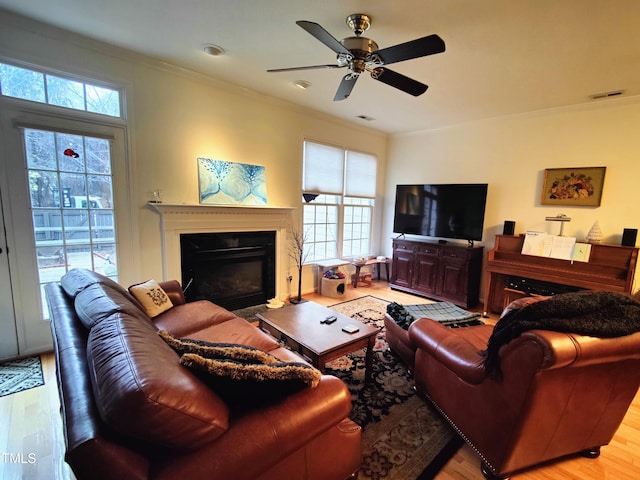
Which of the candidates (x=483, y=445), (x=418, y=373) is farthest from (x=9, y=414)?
(x=483, y=445)

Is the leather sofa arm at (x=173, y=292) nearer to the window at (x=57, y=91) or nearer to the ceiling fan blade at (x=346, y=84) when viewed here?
the window at (x=57, y=91)

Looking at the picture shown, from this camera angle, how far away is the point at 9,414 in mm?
1873

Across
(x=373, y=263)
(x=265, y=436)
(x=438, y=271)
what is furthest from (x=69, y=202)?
(x=438, y=271)

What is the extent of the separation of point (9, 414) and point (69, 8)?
283cm

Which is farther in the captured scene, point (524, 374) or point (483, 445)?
point (483, 445)

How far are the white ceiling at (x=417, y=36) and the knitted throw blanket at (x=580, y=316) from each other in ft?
6.08

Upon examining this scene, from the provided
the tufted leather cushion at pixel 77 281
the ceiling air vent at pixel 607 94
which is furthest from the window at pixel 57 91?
the ceiling air vent at pixel 607 94

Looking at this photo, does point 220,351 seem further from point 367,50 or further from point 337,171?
point 337,171

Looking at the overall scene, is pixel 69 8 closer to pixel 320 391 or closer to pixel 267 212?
pixel 267 212

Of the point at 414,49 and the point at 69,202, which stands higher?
the point at 414,49

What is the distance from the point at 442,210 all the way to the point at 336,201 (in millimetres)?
1692

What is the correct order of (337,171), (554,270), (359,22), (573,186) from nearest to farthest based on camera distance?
(359,22)
(554,270)
(573,186)
(337,171)

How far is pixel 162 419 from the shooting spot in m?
0.81

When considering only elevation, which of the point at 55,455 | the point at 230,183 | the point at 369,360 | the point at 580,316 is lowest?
the point at 55,455
